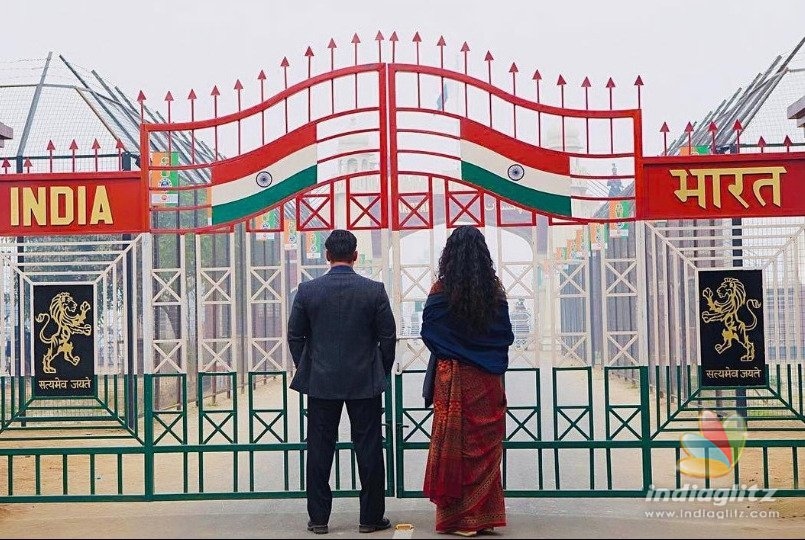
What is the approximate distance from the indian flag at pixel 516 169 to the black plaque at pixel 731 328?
1034 mm

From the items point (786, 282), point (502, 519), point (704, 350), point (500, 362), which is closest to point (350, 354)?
point (500, 362)

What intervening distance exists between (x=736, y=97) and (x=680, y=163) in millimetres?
6015

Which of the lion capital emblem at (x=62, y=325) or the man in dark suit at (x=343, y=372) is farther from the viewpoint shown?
the lion capital emblem at (x=62, y=325)

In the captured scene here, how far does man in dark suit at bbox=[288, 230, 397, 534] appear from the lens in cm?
509

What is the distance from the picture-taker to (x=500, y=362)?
198 inches

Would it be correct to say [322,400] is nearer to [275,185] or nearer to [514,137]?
[275,185]

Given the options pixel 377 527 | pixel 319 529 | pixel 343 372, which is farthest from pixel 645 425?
pixel 319 529

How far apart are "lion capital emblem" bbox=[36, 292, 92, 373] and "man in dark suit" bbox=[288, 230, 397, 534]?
5.55 feet

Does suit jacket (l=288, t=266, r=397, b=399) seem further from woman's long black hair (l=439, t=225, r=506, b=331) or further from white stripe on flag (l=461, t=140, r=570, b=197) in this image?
white stripe on flag (l=461, t=140, r=570, b=197)

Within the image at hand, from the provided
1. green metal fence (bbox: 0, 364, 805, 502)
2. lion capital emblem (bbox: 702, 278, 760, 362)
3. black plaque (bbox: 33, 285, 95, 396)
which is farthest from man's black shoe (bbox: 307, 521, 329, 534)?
lion capital emblem (bbox: 702, 278, 760, 362)

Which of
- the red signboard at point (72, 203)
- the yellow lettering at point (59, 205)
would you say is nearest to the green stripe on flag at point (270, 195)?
the red signboard at point (72, 203)

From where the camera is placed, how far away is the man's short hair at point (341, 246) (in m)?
5.26

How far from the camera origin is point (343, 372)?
507 cm

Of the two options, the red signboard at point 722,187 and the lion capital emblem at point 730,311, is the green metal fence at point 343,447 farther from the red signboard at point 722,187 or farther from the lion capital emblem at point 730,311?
the red signboard at point 722,187
